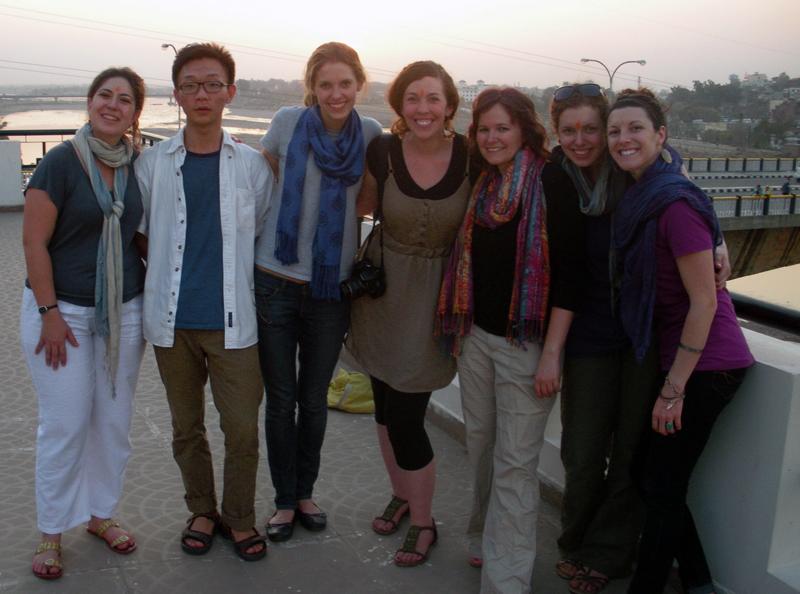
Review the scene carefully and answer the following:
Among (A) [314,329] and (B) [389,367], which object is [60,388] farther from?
(B) [389,367]

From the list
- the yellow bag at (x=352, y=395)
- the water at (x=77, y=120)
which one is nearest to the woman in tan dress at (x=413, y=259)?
the yellow bag at (x=352, y=395)

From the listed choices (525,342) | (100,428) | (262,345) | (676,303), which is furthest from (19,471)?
(676,303)

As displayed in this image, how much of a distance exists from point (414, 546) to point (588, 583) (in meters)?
0.63

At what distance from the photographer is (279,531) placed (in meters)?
3.03

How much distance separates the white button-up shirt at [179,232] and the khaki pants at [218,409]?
0.24 ft

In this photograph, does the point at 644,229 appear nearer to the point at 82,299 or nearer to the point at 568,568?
the point at 568,568

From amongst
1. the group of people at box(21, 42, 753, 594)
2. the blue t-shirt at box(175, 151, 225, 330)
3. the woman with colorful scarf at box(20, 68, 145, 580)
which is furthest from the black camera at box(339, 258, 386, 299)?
the woman with colorful scarf at box(20, 68, 145, 580)

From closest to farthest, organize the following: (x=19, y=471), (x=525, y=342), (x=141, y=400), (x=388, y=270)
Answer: (x=525, y=342)
(x=388, y=270)
(x=19, y=471)
(x=141, y=400)

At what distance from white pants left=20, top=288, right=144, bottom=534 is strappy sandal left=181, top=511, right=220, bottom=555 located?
0.28 meters

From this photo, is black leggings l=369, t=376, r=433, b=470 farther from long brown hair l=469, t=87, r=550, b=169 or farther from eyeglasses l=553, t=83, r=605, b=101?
eyeglasses l=553, t=83, r=605, b=101

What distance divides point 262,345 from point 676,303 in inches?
56.6

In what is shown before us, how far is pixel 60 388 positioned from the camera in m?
2.66

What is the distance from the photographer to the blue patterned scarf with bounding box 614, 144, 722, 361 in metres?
2.26

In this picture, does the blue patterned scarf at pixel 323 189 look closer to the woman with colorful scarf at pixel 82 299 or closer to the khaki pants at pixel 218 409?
the khaki pants at pixel 218 409
